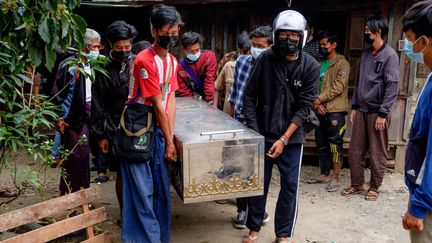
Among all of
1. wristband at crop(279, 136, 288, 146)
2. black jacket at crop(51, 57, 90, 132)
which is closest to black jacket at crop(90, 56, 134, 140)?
black jacket at crop(51, 57, 90, 132)

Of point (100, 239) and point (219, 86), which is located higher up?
point (219, 86)

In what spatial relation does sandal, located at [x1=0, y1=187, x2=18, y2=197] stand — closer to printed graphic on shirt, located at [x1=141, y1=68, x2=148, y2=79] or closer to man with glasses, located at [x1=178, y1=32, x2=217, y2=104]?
man with glasses, located at [x1=178, y1=32, x2=217, y2=104]

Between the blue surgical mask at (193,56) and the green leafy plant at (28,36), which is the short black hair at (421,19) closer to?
the green leafy plant at (28,36)

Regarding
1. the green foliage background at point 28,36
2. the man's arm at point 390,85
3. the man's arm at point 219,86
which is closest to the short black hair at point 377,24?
the man's arm at point 390,85

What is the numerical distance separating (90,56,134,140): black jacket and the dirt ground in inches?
38.9

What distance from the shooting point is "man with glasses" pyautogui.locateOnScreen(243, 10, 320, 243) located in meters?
3.89

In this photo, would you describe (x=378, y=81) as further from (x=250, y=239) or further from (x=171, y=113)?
(x=171, y=113)

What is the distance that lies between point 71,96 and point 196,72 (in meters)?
1.76

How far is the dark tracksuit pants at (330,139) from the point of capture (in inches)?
230

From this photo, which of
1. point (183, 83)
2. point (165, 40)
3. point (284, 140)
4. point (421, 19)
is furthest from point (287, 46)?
point (183, 83)

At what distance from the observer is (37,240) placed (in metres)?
3.27

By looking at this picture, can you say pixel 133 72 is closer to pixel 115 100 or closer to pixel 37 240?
pixel 115 100

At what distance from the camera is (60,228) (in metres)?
3.44

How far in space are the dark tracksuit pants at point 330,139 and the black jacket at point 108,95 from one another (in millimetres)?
2809
